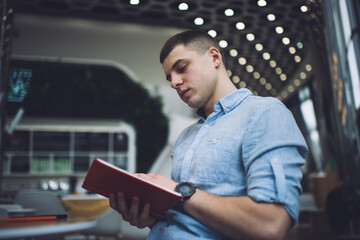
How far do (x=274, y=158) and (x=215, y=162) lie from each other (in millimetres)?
186

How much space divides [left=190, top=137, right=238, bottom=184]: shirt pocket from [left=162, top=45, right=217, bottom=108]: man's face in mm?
216

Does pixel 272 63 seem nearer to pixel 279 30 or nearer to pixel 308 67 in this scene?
pixel 308 67

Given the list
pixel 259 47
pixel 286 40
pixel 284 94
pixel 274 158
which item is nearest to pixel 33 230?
pixel 274 158

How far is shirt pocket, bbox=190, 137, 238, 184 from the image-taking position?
3.39 ft

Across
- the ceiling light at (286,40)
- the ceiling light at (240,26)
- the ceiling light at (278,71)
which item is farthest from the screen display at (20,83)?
the ceiling light at (278,71)

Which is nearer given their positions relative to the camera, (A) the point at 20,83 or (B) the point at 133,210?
(B) the point at 133,210

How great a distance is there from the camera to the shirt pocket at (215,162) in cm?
103

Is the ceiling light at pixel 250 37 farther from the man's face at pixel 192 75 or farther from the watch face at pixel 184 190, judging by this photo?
the watch face at pixel 184 190

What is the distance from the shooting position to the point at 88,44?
9094 mm

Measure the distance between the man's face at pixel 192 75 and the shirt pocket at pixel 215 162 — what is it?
0.22 meters

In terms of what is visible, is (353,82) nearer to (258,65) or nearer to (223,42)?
(223,42)

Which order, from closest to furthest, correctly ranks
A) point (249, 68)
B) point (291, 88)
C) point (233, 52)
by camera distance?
1. point (233, 52)
2. point (249, 68)
3. point (291, 88)

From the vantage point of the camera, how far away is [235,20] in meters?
7.70

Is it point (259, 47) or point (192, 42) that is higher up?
point (259, 47)
